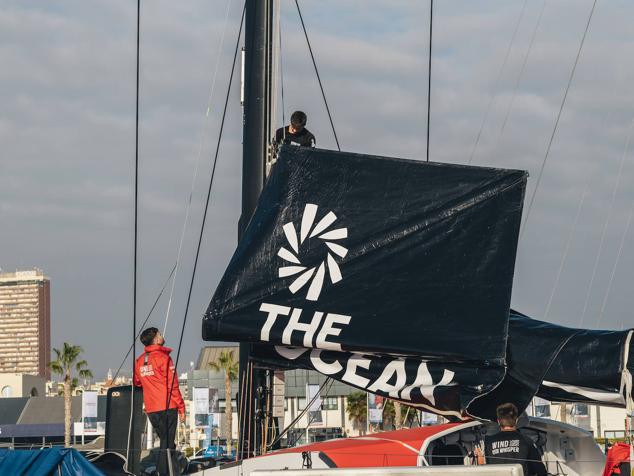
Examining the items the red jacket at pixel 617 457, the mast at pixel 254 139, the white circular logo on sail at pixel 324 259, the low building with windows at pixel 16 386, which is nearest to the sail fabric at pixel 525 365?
the red jacket at pixel 617 457

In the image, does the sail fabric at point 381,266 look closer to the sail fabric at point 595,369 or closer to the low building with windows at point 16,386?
the sail fabric at point 595,369

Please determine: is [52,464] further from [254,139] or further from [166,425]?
[254,139]

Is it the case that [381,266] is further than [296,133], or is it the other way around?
[296,133]

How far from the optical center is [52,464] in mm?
7621

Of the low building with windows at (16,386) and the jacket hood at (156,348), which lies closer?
the jacket hood at (156,348)

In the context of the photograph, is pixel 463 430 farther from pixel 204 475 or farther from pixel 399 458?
pixel 204 475

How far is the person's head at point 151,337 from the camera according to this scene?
8609mm

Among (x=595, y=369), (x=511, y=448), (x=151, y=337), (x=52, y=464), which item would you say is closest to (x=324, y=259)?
(x=151, y=337)

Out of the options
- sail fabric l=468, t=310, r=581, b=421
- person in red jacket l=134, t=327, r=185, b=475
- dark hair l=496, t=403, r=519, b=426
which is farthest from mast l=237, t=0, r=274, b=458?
dark hair l=496, t=403, r=519, b=426

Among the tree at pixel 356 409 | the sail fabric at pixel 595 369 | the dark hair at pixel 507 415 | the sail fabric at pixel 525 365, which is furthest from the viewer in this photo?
the tree at pixel 356 409

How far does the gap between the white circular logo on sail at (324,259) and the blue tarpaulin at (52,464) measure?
78.9 inches

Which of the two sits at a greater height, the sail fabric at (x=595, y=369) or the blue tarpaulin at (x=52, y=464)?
the sail fabric at (x=595, y=369)

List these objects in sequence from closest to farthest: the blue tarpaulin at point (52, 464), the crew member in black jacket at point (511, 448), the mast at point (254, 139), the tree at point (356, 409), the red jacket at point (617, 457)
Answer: the crew member in black jacket at point (511, 448)
the blue tarpaulin at point (52, 464)
the red jacket at point (617, 457)
the mast at point (254, 139)
the tree at point (356, 409)

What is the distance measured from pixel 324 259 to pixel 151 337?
1.68 metres
